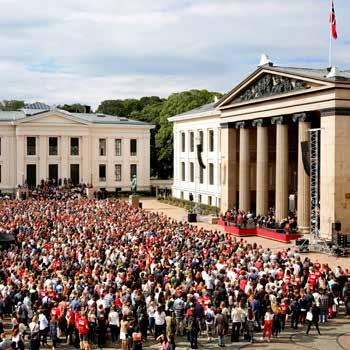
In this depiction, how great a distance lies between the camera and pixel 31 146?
73.4 metres

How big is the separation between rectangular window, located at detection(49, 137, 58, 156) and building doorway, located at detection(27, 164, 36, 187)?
3.01 m

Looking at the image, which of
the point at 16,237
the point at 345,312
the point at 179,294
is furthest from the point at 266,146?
the point at 179,294

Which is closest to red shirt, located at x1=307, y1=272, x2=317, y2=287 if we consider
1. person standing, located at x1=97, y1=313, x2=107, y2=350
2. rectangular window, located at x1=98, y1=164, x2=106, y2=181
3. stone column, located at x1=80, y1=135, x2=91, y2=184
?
person standing, located at x1=97, y1=313, x2=107, y2=350

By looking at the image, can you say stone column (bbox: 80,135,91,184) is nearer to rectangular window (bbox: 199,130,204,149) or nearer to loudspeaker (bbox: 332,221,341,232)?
rectangular window (bbox: 199,130,204,149)

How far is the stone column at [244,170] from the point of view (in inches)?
1834

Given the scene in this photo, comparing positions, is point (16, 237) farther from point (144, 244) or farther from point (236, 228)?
point (236, 228)

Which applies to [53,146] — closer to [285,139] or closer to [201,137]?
[201,137]

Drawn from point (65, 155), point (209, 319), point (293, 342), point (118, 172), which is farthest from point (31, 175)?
point (293, 342)

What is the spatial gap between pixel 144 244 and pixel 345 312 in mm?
11867

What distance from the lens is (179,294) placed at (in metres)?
17.8

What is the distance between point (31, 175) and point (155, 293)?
5876 cm

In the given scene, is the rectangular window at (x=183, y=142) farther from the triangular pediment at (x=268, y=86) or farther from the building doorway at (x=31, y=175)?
the triangular pediment at (x=268, y=86)

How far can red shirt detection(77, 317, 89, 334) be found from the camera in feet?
52.0

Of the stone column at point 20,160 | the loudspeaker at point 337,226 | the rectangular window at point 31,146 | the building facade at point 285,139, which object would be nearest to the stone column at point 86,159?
the rectangular window at point 31,146
